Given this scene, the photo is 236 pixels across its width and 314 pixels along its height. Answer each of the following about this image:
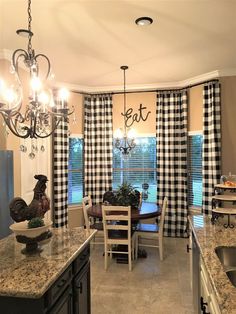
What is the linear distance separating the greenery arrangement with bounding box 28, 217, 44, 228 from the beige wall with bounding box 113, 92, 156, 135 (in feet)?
13.1

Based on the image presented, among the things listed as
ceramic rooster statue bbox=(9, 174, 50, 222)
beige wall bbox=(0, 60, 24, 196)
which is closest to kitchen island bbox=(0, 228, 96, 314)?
ceramic rooster statue bbox=(9, 174, 50, 222)

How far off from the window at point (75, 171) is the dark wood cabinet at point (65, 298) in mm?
3489

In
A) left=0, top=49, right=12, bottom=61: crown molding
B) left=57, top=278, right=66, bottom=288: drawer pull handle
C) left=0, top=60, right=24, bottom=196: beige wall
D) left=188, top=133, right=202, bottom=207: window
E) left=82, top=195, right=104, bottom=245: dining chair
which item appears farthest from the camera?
left=188, top=133, right=202, bottom=207: window

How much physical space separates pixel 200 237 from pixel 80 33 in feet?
8.53

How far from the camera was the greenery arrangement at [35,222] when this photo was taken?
2.08 meters

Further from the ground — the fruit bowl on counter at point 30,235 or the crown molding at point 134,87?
the crown molding at point 134,87

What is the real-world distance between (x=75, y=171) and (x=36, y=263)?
4.10 metres

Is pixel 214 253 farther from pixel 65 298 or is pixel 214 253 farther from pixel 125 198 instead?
pixel 125 198

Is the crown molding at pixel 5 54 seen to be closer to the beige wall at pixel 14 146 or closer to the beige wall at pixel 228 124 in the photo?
the beige wall at pixel 14 146

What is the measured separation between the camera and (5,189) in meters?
3.38

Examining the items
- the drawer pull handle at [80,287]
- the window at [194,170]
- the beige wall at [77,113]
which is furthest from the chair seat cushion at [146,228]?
the beige wall at [77,113]

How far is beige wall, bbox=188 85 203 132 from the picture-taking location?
530cm

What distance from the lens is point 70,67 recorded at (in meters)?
4.57

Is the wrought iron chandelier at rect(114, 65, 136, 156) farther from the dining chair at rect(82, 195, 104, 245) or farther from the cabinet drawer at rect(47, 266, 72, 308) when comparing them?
the cabinet drawer at rect(47, 266, 72, 308)
